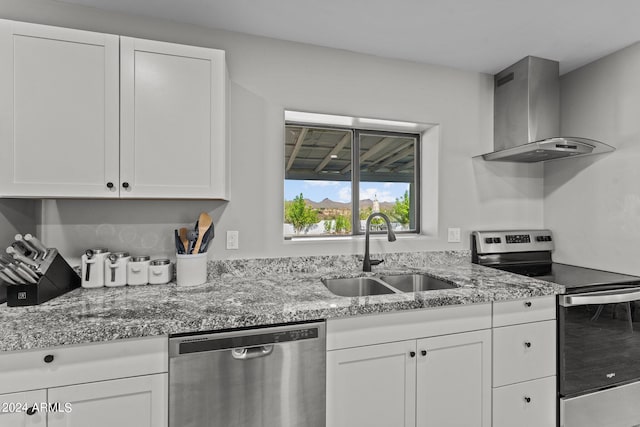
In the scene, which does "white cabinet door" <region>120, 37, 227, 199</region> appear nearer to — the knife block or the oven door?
the knife block

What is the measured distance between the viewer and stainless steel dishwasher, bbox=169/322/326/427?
1.17 metres

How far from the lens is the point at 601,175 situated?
2.20 m

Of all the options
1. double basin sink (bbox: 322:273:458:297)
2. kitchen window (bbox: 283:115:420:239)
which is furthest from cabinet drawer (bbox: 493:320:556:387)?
kitchen window (bbox: 283:115:420:239)

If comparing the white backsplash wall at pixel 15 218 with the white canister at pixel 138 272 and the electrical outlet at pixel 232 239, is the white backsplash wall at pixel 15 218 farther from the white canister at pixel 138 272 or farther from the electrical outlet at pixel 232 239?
the electrical outlet at pixel 232 239

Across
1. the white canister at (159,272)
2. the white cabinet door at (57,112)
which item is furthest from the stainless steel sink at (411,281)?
the white cabinet door at (57,112)

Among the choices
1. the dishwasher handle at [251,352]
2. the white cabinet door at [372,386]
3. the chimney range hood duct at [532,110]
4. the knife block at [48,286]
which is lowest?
the white cabinet door at [372,386]

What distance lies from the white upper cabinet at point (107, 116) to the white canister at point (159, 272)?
1.22 ft

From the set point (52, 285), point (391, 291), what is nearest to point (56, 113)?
point (52, 285)

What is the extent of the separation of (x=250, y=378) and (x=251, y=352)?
0.10 metres

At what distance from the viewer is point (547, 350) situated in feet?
5.56

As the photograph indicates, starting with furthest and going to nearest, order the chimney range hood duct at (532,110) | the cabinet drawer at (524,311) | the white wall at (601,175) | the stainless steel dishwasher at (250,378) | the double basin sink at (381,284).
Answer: the chimney range hood duct at (532,110) → the white wall at (601,175) → the double basin sink at (381,284) → the cabinet drawer at (524,311) → the stainless steel dishwasher at (250,378)

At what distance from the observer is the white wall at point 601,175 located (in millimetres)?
2031

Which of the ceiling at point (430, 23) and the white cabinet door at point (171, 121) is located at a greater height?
the ceiling at point (430, 23)

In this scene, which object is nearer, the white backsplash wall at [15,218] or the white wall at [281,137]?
the white backsplash wall at [15,218]
